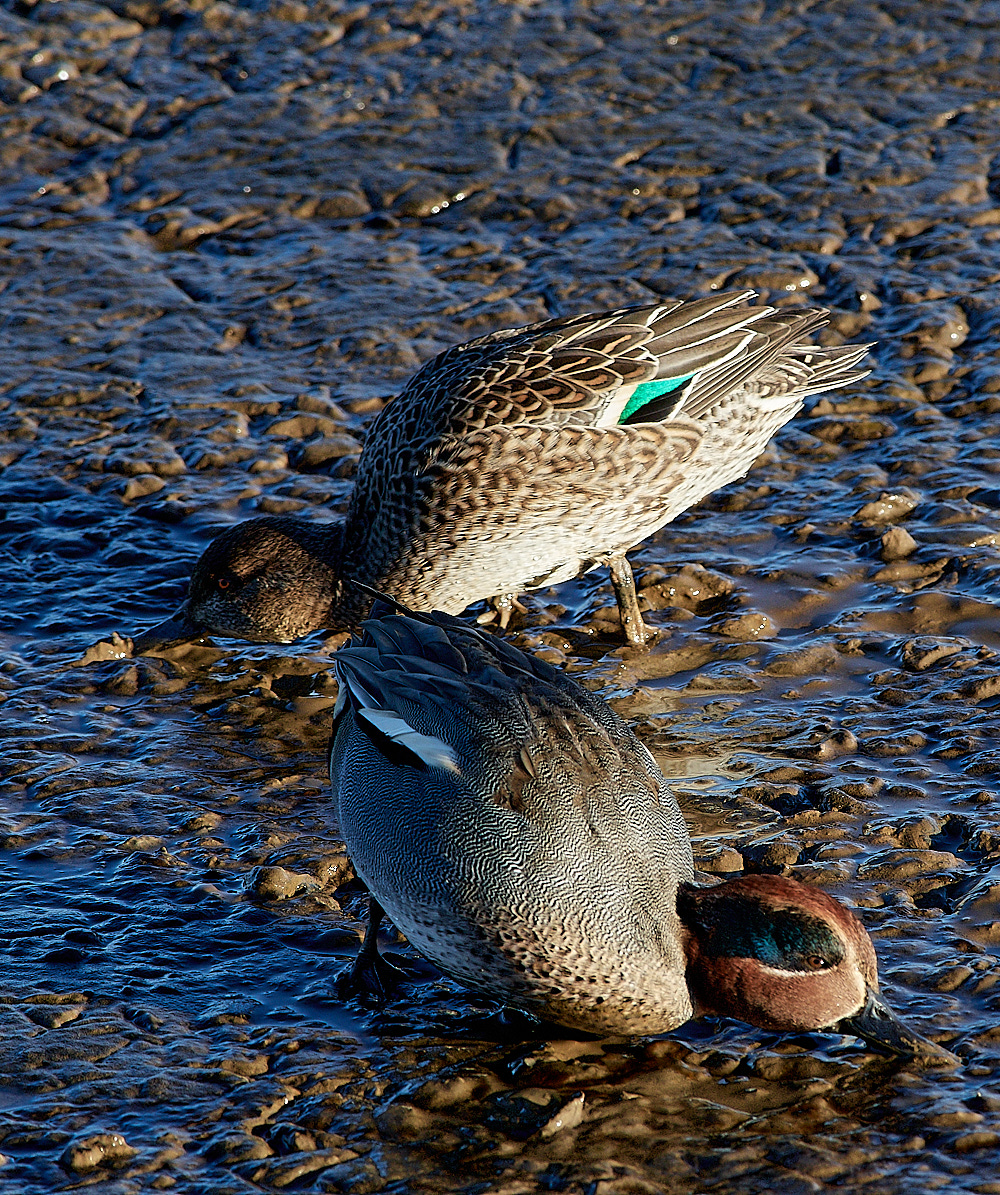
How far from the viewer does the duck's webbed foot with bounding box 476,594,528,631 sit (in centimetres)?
533

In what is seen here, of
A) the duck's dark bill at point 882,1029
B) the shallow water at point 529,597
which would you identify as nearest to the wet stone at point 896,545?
the shallow water at point 529,597

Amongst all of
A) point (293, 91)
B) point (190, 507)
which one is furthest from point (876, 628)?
point (293, 91)

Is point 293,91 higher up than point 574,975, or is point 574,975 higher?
point 293,91

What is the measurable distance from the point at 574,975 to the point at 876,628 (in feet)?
7.48

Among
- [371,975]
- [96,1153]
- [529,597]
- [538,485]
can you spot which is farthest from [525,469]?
[96,1153]

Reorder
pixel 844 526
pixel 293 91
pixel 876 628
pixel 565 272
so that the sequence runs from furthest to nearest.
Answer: pixel 293 91, pixel 565 272, pixel 844 526, pixel 876 628

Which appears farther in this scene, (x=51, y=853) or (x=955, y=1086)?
(x=51, y=853)

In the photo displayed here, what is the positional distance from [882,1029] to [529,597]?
8.79 ft

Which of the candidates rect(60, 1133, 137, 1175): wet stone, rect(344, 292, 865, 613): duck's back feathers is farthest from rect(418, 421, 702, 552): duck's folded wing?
rect(60, 1133, 137, 1175): wet stone

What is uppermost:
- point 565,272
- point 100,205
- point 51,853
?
point 100,205

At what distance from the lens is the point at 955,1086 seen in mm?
3316

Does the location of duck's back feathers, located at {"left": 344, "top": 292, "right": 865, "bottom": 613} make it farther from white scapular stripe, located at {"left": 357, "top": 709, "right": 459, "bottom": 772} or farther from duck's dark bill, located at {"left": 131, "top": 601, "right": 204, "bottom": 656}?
white scapular stripe, located at {"left": 357, "top": 709, "right": 459, "bottom": 772}

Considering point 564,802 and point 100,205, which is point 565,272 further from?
point 564,802

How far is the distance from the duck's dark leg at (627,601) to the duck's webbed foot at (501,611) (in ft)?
1.28
